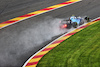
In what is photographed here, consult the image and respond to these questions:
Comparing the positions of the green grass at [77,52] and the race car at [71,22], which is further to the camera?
the race car at [71,22]

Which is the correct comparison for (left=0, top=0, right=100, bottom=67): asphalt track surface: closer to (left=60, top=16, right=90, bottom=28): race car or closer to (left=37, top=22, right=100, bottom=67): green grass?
(left=60, top=16, right=90, bottom=28): race car

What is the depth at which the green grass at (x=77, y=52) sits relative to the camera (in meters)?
13.5

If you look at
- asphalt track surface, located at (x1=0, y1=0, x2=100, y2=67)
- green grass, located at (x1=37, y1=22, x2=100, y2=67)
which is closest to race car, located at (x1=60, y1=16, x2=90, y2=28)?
asphalt track surface, located at (x1=0, y1=0, x2=100, y2=67)

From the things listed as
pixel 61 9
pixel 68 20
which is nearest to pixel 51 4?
pixel 61 9

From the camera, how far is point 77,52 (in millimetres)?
14781

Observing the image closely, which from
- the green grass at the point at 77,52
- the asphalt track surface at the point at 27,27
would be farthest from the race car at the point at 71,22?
the green grass at the point at 77,52

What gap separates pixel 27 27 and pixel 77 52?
677 centimetres

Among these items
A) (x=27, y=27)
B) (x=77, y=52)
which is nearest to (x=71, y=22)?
(x=27, y=27)

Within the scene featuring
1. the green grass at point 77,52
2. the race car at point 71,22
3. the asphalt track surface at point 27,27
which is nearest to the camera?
the green grass at point 77,52

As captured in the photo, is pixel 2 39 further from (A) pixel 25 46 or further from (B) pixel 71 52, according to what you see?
(B) pixel 71 52

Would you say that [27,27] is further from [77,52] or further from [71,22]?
[77,52]

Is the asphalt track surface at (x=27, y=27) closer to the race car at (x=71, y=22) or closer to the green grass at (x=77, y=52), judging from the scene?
the race car at (x=71, y=22)

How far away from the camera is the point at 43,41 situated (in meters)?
17.1

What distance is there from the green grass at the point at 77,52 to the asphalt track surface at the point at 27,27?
1694mm
